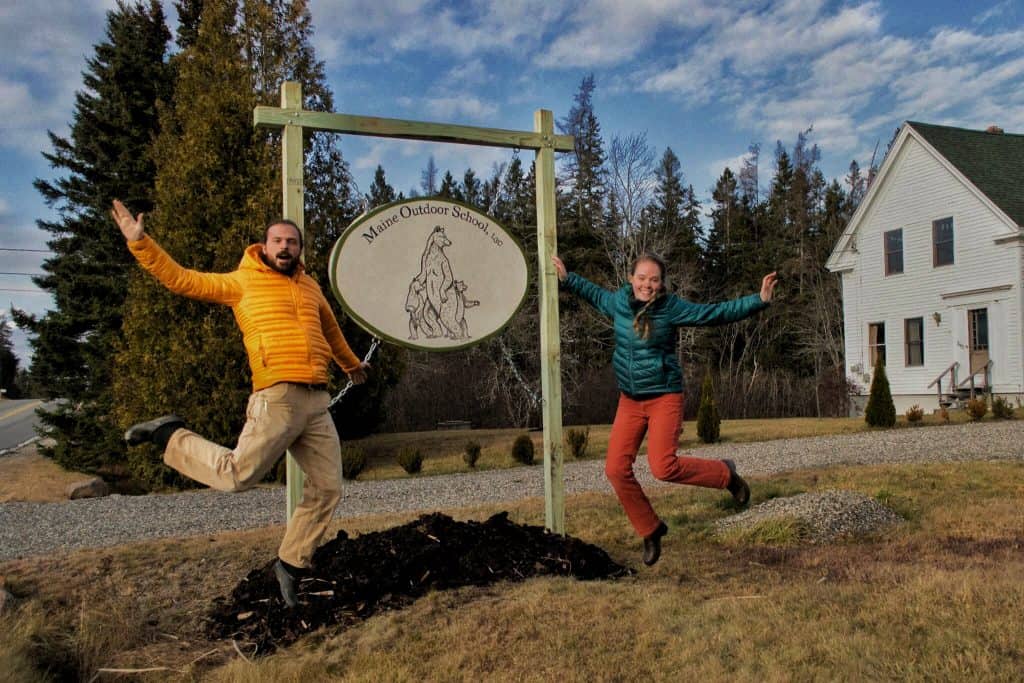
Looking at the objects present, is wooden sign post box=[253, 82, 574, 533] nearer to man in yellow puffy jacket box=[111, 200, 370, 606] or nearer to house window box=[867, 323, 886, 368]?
man in yellow puffy jacket box=[111, 200, 370, 606]

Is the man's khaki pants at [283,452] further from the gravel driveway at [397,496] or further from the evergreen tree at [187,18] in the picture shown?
the evergreen tree at [187,18]

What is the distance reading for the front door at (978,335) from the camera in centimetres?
2162

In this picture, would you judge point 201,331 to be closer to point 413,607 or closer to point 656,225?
point 413,607

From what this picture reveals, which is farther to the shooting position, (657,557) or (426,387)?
(426,387)

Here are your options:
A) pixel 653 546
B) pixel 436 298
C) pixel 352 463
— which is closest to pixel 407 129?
pixel 436 298

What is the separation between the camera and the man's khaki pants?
3.99m

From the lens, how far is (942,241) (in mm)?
22969

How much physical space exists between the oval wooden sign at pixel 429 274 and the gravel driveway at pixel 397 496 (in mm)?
4395

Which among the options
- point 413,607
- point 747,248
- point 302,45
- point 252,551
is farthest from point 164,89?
point 747,248

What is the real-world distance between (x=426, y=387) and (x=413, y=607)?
79.2 feet

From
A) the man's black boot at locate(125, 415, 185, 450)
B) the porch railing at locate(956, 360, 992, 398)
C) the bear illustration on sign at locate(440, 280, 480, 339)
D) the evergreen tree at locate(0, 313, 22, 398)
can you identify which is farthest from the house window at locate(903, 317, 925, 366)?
the evergreen tree at locate(0, 313, 22, 398)

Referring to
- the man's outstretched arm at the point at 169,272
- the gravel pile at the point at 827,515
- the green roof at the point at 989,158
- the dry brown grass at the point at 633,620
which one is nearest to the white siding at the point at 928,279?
the green roof at the point at 989,158

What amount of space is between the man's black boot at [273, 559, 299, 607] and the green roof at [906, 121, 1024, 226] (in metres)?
22.3

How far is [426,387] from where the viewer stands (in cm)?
2822
